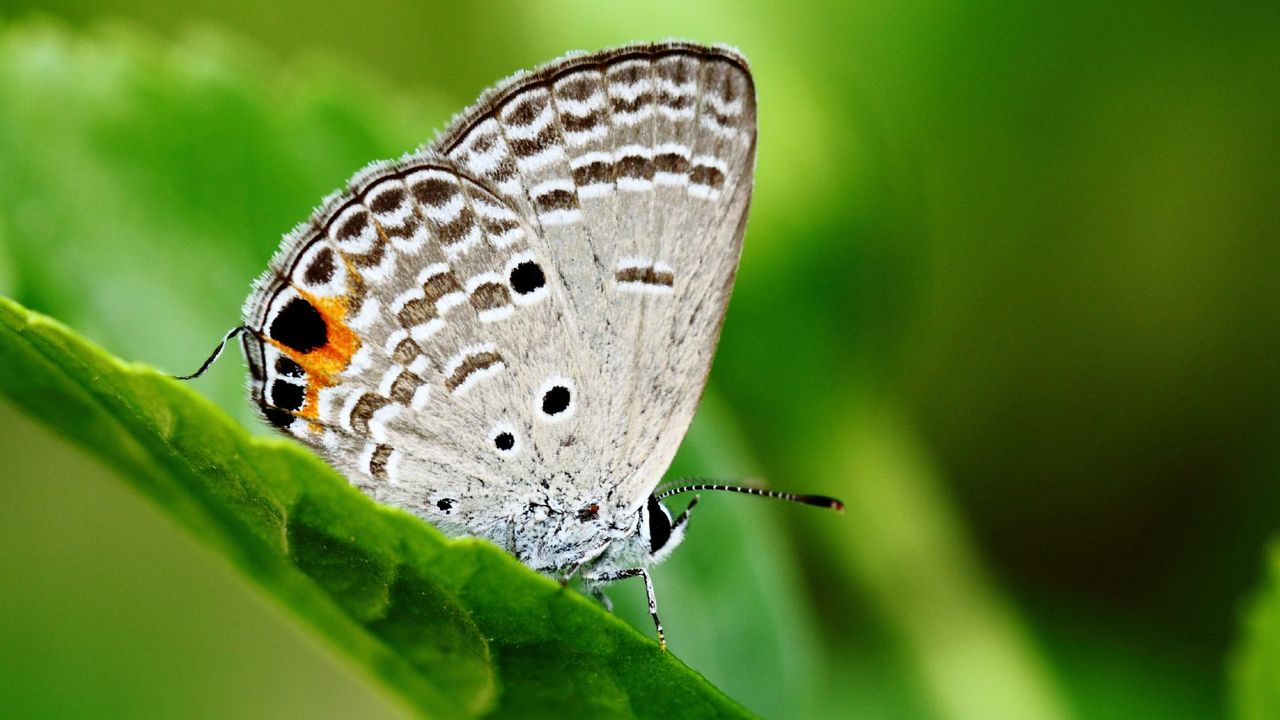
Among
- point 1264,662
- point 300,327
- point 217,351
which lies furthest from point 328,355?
point 1264,662

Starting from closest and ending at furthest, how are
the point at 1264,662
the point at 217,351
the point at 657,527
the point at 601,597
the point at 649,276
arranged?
the point at 1264,662 < the point at 217,351 < the point at 649,276 < the point at 657,527 < the point at 601,597

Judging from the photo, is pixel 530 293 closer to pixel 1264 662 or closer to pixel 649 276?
pixel 649 276

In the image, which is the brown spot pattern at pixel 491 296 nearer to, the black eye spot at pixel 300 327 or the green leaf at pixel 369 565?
the black eye spot at pixel 300 327

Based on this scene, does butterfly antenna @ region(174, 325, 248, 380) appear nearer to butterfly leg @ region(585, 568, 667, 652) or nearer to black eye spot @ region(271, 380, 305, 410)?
black eye spot @ region(271, 380, 305, 410)

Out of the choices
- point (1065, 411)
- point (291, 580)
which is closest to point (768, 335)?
point (1065, 411)

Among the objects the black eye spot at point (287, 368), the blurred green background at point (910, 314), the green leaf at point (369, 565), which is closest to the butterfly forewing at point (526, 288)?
the black eye spot at point (287, 368)

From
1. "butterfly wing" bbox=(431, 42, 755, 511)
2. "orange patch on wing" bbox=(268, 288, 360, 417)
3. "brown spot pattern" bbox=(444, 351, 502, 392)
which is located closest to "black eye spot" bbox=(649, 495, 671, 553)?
"butterfly wing" bbox=(431, 42, 755, 511)
